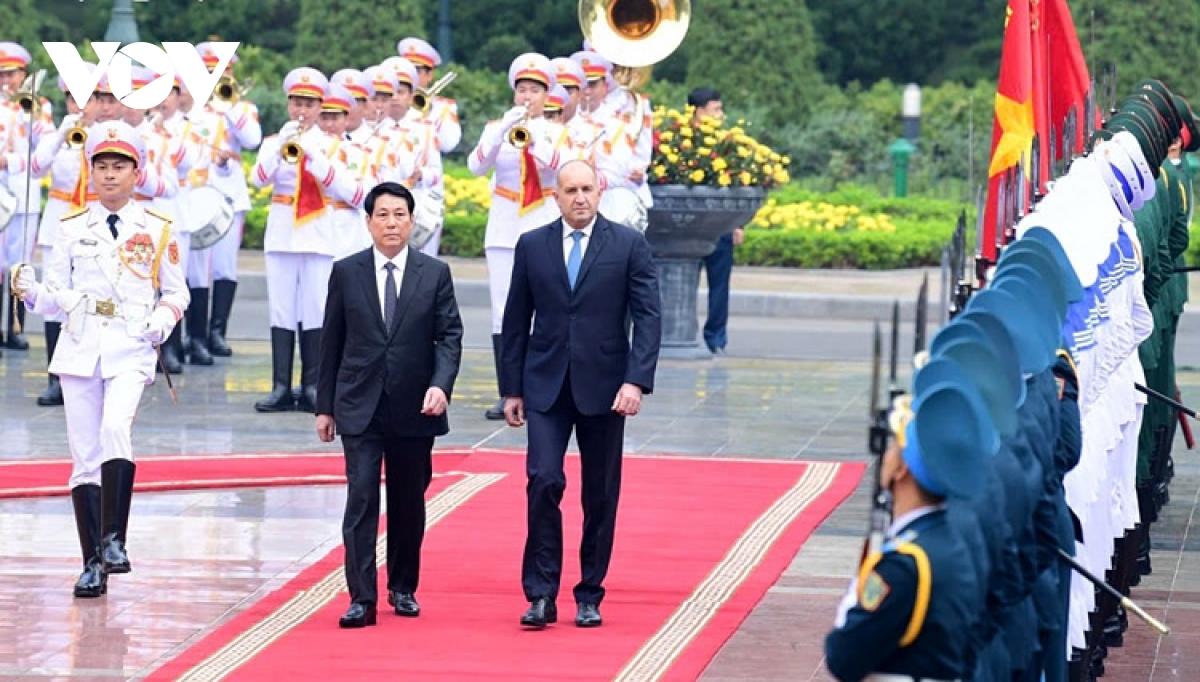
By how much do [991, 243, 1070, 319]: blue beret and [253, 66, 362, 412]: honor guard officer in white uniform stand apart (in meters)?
8.53

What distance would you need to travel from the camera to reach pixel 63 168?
16531 millimetres

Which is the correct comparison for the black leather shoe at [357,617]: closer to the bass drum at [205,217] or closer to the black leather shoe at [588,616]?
the black leather shoe at [588,616]

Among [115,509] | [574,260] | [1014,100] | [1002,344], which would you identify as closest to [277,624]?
[115,509]

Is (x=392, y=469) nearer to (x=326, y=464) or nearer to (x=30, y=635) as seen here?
(x=30, y=635)

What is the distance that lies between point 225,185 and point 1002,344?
12.9m

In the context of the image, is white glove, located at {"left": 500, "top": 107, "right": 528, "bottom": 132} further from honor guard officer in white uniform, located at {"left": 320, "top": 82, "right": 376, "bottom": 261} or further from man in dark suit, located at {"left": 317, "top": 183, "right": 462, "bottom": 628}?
man in dark suit, located at {"left": 317, "top": 183, "right": 462, "bottom": 628}

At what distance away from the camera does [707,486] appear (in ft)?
44.8

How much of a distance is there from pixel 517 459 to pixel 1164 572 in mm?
3949

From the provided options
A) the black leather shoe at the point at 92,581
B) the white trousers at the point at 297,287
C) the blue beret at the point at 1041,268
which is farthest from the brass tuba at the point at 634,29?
the blue beret at the point at 1041,268

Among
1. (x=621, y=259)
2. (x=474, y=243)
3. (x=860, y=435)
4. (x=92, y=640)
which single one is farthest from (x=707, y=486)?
(x=474, y=243)

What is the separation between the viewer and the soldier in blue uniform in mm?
5668

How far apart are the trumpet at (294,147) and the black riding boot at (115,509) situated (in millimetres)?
5033

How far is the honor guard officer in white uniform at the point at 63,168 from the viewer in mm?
15844

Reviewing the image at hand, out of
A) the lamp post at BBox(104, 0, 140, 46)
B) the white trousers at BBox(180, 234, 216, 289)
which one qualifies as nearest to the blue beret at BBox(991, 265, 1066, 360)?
the white trousers at BBox(180, 234, 216, 289)
